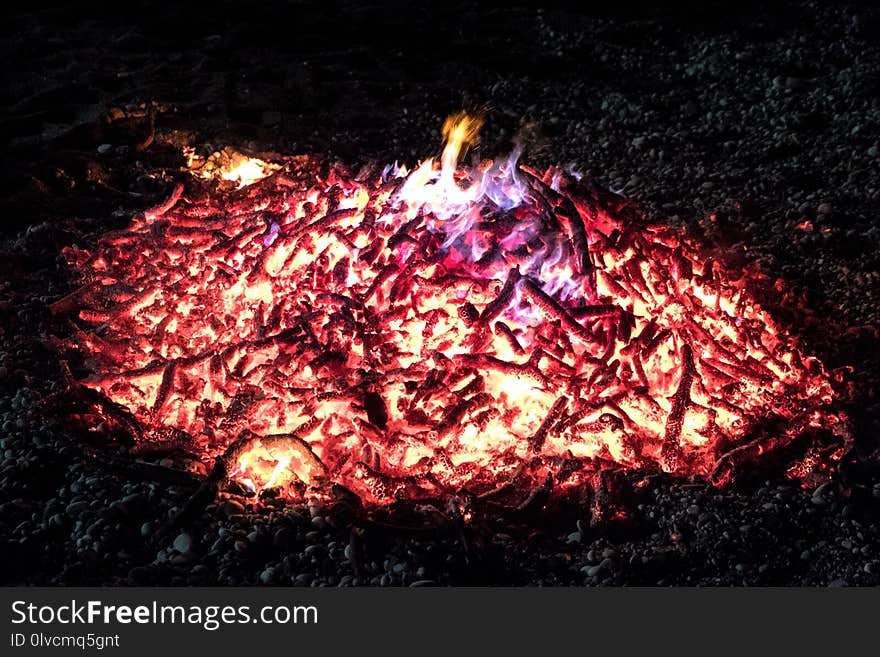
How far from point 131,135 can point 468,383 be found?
4.19m

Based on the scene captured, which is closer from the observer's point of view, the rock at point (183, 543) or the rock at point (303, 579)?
the rock at point (303, 579)

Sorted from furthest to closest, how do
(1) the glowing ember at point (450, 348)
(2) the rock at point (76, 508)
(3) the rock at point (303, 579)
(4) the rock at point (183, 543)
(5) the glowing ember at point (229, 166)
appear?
1. (5) the glowing ember at point (229, 166)
2. (1) the glowing ember at point (450, 348)
3. (2) the rock at point (76, 508)
4. (4) the rock at point (183, 543)
5. (3) the rock at point (303, 579)

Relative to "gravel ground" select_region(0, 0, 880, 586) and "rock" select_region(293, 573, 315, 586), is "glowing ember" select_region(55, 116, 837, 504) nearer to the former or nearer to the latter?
"gravel ground" select_region(0, 0, 880, 586)

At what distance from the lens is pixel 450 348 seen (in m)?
4.02

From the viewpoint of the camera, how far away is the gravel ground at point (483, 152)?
11.0 feet

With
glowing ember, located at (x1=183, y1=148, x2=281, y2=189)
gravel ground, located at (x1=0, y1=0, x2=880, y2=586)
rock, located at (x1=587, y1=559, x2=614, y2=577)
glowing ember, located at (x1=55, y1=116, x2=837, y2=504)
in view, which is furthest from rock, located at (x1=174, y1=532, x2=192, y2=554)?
glowing ember, located at (x1=183, y1=148, x2=281, y2=189)

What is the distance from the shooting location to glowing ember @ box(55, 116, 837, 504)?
3791mm

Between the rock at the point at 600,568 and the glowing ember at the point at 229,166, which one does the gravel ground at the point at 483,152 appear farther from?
the glowing ember at the point at 229,166

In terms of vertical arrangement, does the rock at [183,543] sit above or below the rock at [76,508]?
below

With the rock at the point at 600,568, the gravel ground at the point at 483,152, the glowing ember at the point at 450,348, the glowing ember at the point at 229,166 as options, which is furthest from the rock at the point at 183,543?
the glowing ember at the point at 229,166

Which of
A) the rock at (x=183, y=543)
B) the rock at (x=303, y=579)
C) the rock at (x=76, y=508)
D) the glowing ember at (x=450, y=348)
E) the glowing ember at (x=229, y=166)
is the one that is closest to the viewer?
the rock at (x=303, y=579)

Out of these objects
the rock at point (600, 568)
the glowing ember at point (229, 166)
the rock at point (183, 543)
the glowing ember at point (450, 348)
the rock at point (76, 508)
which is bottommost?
the rock at point (600, 568)

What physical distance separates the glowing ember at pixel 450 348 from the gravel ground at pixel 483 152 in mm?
257
